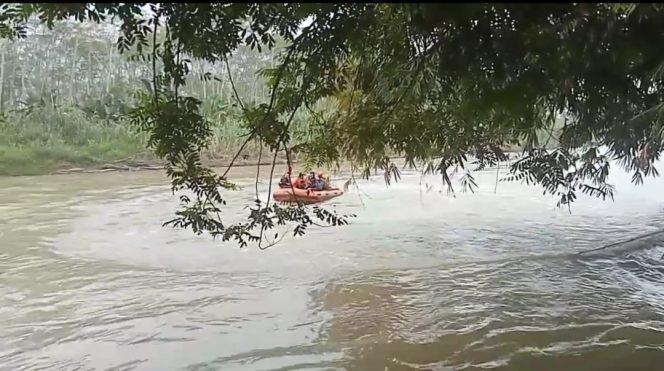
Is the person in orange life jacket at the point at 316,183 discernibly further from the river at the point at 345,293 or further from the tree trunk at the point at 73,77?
the tree trunk at the point at 73,77

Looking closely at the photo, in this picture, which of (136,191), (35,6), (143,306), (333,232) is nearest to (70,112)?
(136,191)

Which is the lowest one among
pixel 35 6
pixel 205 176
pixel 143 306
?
pixel 143 306

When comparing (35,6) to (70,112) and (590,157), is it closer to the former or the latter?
(590,157)

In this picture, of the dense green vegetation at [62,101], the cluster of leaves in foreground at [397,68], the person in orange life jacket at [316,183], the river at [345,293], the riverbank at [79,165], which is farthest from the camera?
the riverbank at [79,165]

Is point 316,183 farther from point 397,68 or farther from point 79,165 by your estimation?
point 79,165

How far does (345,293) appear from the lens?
5137mm

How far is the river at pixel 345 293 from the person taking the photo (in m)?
3.80

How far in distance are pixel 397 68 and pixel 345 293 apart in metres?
2.52

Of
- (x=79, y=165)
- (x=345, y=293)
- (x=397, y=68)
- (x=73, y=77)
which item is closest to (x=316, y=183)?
(x=345, y=293)

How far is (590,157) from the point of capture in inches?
202

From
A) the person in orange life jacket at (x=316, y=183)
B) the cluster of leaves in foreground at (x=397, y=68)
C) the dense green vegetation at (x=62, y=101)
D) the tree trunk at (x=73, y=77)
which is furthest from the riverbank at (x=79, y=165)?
the cluster of leaves in foreground at (x=397, y=68)

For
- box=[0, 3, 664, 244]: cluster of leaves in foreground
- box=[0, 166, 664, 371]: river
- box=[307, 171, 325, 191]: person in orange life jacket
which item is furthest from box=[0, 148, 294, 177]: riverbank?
box=[0, 3, 664, 244]: cluster of leaves in foreground

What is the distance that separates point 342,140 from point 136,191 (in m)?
7.86

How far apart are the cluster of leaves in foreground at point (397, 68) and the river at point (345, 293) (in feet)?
3.96
